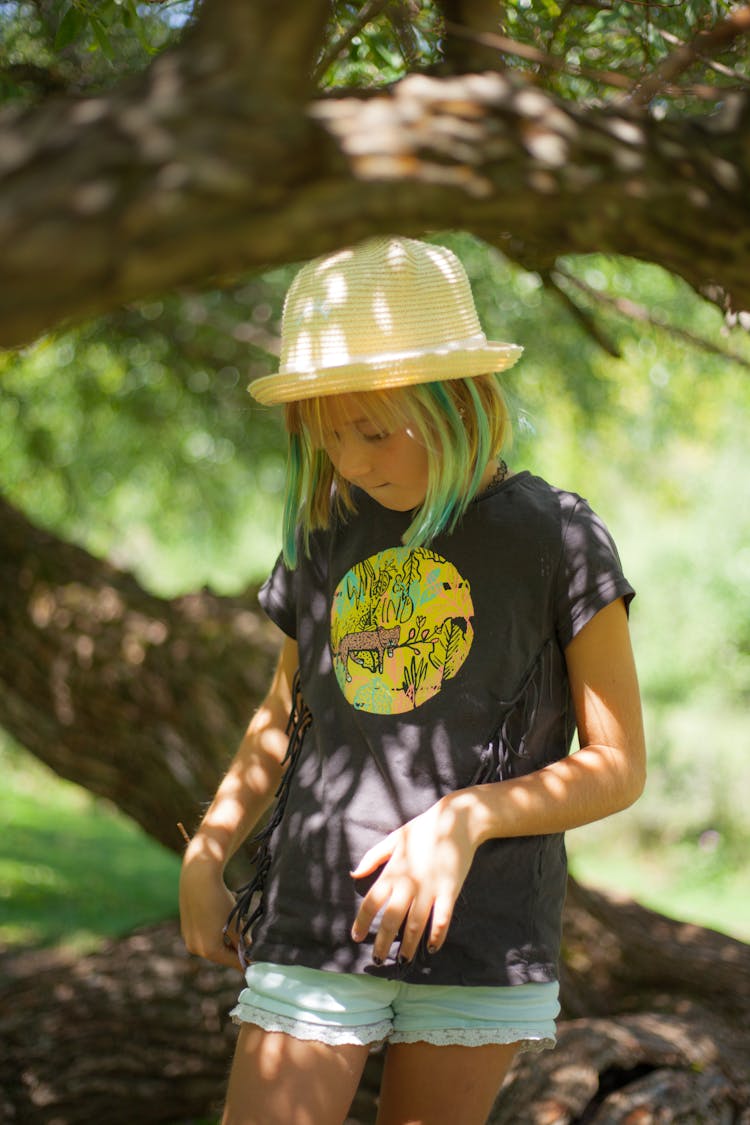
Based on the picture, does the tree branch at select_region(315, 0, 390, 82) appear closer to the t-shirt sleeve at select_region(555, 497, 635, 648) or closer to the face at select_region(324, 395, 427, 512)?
the face at select_region(324, 395, 427, 512)

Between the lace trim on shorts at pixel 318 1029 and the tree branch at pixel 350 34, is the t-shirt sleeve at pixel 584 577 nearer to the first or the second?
the lace trim on shorts at pixel 318 1029

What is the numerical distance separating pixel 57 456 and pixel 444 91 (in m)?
5.89

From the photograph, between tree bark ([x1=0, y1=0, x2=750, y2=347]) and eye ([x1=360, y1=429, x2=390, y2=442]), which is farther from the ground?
tree bark ([x1=0, y1=0, x2=750, y2=347])

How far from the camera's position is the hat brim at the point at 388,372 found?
184cm

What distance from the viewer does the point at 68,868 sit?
25.1 feet

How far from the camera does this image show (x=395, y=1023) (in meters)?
1.95

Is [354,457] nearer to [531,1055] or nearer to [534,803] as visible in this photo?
[534,803]

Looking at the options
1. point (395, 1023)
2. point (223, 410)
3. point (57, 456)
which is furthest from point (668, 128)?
point (57, 456)

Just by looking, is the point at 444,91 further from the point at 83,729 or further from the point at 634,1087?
the point at 83,729

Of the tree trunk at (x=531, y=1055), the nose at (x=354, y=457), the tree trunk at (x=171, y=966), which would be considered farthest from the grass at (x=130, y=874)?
the nose at (x=354, y=457)

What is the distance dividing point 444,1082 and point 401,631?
2.27ft

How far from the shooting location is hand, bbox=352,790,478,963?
1.71m

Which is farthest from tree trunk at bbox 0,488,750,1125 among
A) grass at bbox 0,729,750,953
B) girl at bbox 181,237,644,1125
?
grass at bbox 0,729,750,953

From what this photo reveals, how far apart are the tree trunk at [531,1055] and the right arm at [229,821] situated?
104 cm
